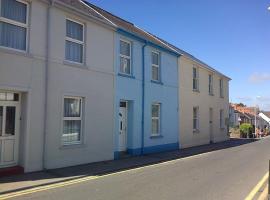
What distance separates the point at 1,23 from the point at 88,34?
426 cm

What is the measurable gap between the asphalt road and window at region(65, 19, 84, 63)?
195 inches

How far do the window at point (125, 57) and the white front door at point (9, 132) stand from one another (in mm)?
6892

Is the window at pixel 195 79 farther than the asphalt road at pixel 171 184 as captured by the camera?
Yes

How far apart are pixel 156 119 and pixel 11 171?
1119 centimetres

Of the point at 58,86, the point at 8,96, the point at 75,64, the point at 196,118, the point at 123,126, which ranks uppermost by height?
the point at 75,64

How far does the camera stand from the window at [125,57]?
1838 centimetres

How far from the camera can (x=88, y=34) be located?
15602mm

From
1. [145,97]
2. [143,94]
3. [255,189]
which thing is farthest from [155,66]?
[255,189]

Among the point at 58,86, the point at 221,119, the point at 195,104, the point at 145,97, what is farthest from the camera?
the point at 221,119

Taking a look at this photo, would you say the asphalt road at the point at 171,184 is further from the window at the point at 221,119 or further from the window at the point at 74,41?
the window at the point at 221,119

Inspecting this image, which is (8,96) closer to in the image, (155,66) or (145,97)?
(145,97)

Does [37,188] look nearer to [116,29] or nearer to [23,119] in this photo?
[23,119]

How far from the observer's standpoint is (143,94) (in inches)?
782

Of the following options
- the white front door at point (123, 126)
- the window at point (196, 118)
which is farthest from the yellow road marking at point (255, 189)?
the window at point (196, 118)
